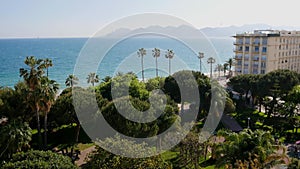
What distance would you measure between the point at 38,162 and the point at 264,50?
199ft

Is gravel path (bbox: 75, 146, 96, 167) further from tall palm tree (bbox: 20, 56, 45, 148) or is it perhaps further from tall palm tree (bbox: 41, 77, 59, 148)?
tall palm tree (bbox: 20, 56, 45, 148)

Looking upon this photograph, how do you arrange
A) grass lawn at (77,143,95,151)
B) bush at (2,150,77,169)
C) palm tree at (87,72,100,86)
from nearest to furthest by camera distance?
bush at (2,150,77,169), grass lawn at (77,143,95,151), palm tree at (87,72,100,86)

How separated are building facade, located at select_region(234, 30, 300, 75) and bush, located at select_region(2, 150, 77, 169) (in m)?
58.7

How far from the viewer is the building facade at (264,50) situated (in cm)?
6881

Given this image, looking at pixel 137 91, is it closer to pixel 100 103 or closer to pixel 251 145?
pixel 100 103

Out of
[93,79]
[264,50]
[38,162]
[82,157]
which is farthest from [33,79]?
[264,50]

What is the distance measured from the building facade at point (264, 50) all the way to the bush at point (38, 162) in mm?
58728

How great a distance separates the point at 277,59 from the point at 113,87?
4640 centimetres

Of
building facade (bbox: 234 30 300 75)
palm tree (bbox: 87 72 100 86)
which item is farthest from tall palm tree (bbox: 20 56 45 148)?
building facade (bbox: 234 30 300 75)

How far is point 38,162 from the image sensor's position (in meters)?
18.6

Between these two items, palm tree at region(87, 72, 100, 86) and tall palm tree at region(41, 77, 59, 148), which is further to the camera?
palm tree at region(87, 72, 100, 86)

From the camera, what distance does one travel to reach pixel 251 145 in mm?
20875

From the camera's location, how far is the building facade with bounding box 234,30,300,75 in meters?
68.8

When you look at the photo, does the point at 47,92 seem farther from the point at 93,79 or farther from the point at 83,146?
the point at 93,79
